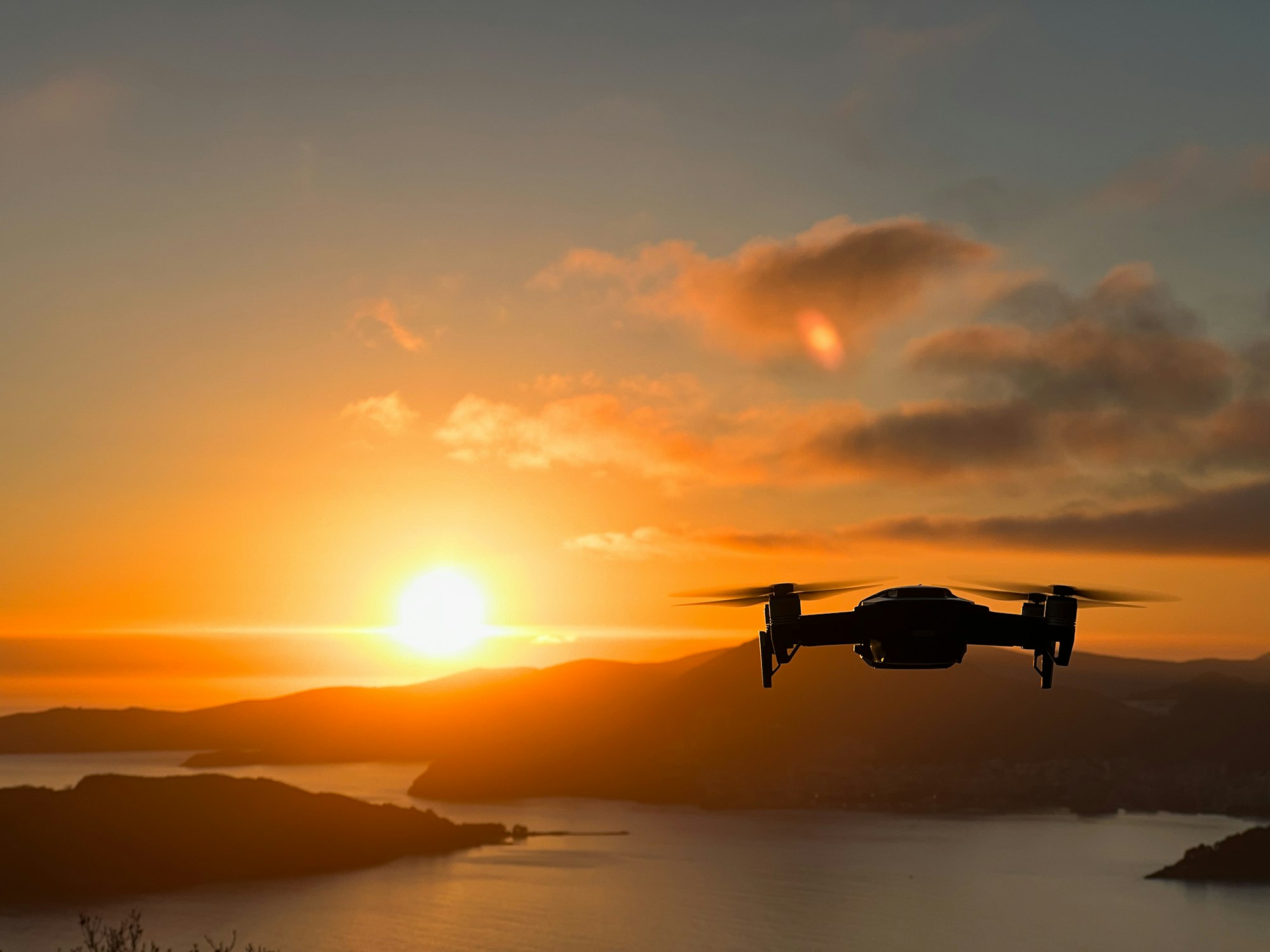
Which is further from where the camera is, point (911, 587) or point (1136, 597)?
point (911, 587)

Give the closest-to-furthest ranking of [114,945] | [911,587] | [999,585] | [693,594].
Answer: [693,594], [999,585], [911,587], [114,945]

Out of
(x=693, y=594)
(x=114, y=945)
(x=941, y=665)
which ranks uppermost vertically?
(x=693, y=594)

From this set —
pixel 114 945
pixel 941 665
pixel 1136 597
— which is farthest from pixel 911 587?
pixel 114 945

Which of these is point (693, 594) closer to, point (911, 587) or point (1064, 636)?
point (911, 587)

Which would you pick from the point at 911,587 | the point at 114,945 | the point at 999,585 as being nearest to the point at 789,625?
the point at 911,587

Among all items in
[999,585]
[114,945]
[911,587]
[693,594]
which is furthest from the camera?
[114,945]

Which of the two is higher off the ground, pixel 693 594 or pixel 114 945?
pixel 693 594
